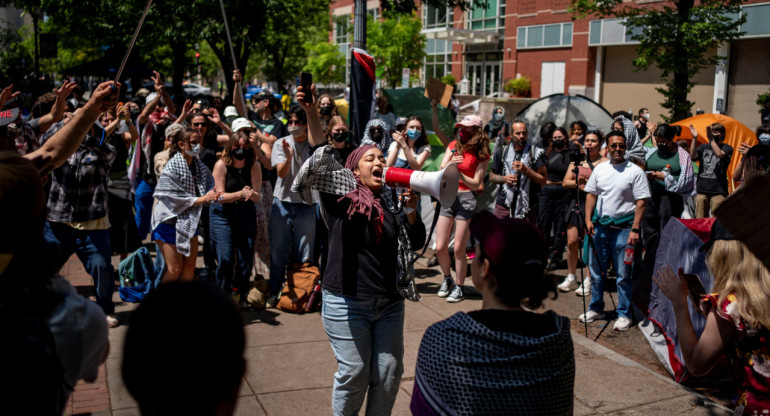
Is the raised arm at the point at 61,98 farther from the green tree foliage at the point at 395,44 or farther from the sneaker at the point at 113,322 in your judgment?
the green tree foliage at the point at 395,44

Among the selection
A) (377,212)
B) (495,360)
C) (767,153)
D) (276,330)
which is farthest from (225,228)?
(767,153)

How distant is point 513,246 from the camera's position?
8.41 feet

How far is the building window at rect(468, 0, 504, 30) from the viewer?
39500mm

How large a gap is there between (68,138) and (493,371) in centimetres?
196

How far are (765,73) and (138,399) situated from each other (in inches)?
1131

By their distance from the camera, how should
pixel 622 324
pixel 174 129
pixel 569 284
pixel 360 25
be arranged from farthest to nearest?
1. pixel 360 25
2. pixel 569 284
3. pixel 622 324
4. pixel 174 129

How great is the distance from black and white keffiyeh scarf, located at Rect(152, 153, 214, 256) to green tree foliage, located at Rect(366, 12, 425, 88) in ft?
89.5

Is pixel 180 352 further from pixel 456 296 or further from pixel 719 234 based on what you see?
pixel 456 296

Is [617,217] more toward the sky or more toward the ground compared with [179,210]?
more toward the ground

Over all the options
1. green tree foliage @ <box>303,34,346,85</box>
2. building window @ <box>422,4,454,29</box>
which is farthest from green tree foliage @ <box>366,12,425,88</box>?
building window @ <box>422,4,454,29</box>

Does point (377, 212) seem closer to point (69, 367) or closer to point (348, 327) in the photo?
point (348, 327)

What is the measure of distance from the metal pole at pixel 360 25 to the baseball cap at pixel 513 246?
20.7 feet

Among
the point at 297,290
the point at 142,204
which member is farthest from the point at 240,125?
the point at 142,204

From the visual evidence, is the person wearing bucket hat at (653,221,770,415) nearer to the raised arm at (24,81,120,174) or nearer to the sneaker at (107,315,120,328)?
the raised arm at (24,81,120,174)
